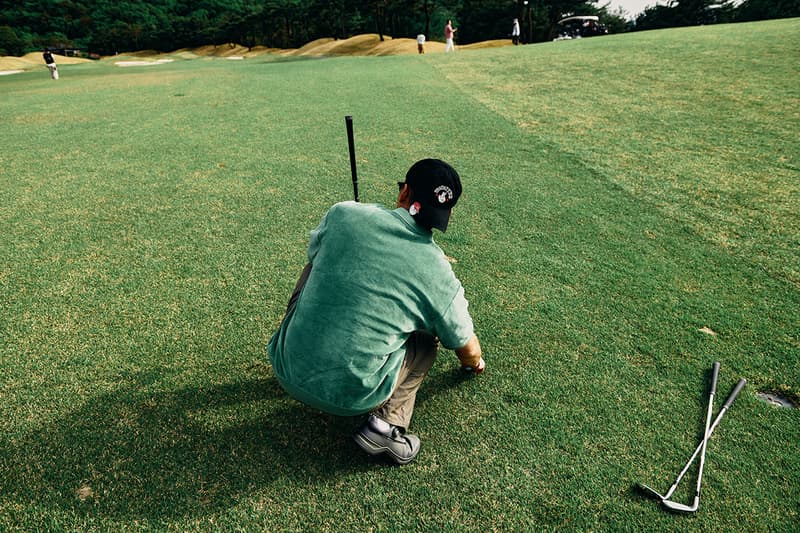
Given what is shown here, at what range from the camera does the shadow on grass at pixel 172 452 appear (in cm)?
201

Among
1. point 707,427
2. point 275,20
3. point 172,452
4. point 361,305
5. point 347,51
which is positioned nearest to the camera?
point 361,305

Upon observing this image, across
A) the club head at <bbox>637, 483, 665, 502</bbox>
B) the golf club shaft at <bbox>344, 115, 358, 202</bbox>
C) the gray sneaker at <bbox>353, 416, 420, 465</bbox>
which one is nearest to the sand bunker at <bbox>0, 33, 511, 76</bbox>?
the golf club shaft at <bbox>344, 115, 358, 202</bbox>

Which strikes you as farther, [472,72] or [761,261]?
[472,72]

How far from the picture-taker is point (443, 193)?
1920 mm

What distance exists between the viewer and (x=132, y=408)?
2.46 metres

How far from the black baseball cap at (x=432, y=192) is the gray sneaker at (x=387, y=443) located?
951 mm

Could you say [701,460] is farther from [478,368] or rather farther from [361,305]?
[361,305]

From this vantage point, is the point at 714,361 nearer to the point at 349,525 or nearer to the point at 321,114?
the point at 349,525

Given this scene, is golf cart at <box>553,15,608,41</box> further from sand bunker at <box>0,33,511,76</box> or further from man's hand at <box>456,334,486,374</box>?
man's hand at <box>456,334,486,374</box>

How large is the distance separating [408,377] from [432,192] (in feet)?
3.08

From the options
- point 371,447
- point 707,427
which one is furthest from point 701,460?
point 371,447

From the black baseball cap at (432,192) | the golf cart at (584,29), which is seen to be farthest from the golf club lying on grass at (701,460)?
the golf cart at (584,29)

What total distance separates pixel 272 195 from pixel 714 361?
4408mm

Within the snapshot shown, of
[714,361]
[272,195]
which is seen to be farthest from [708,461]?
[272,195]
